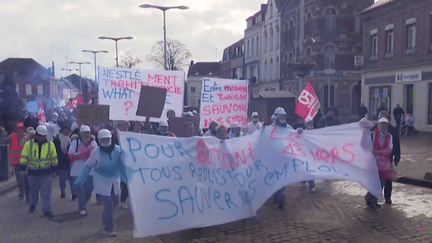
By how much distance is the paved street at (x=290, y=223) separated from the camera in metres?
6.59

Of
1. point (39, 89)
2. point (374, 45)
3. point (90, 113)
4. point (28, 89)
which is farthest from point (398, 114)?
point (39, 89)

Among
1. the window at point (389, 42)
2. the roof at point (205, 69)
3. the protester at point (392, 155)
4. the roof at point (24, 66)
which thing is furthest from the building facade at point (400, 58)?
the roof at point (24, 66)

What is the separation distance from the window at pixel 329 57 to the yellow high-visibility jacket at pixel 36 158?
1348 inches

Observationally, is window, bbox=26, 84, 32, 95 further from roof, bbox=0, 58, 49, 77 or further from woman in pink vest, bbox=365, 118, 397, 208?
woman in pink vest, bbox=365, 118, 397, 208

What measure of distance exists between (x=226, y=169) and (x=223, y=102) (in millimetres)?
5436

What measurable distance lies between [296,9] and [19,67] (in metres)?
58.2

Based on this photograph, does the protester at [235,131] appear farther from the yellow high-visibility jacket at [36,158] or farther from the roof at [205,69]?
the roof at [205,69]

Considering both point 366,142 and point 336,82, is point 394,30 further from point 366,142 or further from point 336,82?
point 366,142

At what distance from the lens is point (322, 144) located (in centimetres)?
782

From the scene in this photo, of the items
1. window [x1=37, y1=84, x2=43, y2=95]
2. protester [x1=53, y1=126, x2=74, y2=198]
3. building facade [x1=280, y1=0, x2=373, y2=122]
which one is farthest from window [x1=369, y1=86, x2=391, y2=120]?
window [x1=37, y1=84, x2=43, y2=95]

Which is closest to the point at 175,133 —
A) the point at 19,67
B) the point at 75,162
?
the point at 75,162

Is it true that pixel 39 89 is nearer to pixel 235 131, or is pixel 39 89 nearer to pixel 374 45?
Answer: pixel 374 45

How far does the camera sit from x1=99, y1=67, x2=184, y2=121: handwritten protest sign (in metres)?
11.7

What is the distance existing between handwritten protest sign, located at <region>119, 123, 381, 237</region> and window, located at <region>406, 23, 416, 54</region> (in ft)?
70.4
